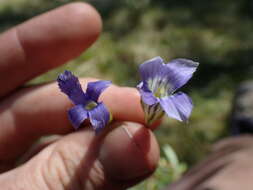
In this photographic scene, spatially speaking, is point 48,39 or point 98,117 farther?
point 48,39

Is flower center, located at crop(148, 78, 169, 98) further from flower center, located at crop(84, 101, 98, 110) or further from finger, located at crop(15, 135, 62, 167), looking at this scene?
finger, located at crop(15, 135, 62, 167)

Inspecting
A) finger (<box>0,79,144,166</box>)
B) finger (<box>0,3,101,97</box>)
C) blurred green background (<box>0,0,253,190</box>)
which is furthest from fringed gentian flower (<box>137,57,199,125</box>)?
blurred green background (<box>0,0,253,190</box>)

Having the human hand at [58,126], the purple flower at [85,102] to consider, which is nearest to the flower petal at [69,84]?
the purple flower at [85,102]

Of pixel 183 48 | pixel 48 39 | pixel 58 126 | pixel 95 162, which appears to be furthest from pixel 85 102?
pixel 183 48

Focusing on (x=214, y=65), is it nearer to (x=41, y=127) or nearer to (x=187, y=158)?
(x=187, y=158)

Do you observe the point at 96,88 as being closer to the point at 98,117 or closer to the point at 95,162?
the point at 98,117

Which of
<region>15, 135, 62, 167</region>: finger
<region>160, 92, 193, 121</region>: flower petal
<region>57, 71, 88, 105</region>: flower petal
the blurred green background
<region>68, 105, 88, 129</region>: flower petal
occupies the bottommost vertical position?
the blurred green background
